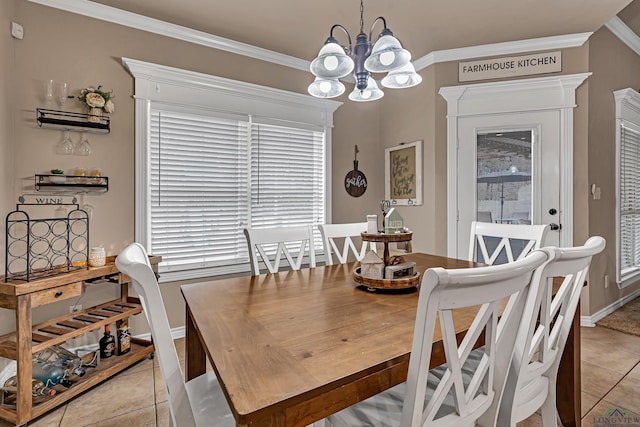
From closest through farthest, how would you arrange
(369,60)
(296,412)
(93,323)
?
(296,412) < (369,60) < (93,323)

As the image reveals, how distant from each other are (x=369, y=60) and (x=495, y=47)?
2.41 meters

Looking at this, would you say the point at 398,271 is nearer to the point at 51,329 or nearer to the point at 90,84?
the point at 51,329

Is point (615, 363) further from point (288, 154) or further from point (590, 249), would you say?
point (288, 154)

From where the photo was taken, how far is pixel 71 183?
2389mm

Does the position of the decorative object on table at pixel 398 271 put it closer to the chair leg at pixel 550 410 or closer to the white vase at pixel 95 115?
the chair leg at pixel 550 410

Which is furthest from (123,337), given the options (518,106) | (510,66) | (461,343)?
(510,66)

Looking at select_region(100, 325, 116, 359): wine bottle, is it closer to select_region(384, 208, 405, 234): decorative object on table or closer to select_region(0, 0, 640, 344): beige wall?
select_region(0, 0, 640, 344): beige wall

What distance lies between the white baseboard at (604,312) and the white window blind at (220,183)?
2.80 meters

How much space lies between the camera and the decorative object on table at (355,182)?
4010 mm

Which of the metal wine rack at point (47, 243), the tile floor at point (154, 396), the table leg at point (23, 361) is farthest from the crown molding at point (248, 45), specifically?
the tile floor at point (154, 396)

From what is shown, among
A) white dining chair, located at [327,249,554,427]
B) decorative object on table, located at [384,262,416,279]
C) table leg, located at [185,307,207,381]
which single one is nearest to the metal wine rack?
table leg, located at [185,307,207,381]

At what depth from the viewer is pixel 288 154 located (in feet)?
11.6

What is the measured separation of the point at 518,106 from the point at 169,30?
325cm

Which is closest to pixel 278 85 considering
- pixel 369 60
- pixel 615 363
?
pixel 369 60
